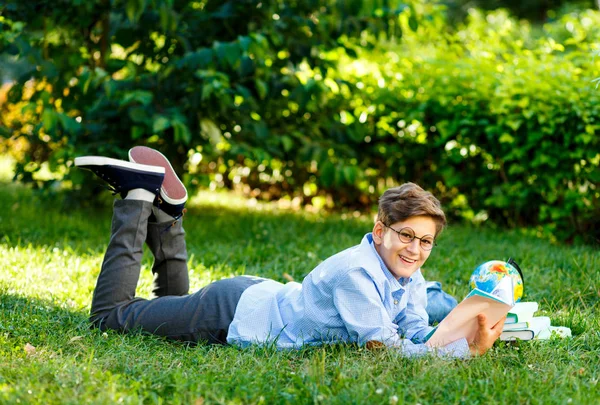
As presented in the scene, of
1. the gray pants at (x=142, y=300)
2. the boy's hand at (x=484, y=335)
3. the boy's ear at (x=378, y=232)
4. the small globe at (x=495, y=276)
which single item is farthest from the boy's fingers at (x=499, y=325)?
the gray pants at (x=142, y=300)

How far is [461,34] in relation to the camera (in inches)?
329

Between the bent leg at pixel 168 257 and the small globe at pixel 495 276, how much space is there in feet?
4.66

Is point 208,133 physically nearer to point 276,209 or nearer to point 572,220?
point 276,209

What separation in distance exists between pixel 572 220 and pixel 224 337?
3.39 meters

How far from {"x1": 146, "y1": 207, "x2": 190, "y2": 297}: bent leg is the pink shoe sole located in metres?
0.12

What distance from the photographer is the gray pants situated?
120 inches

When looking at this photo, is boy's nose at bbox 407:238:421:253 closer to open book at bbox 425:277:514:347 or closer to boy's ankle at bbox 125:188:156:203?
open book at bbox 425:277:514:347

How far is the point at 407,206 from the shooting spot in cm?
276

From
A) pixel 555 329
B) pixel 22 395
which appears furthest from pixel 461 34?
pixel 22 395

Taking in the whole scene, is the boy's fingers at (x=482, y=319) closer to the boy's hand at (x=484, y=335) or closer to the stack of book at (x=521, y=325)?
the boy's hand at (x=484, y=335)

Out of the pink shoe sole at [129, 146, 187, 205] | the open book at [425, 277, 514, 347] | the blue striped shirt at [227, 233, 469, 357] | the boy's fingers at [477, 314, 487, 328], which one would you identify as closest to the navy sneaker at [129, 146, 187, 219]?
the pink shoe sole at [129, 146, 187, 205]

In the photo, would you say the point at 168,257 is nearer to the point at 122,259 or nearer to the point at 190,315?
the point at 122,259

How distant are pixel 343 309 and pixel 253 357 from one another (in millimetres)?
399

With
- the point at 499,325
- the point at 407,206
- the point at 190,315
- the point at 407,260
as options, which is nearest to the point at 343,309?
the point at 407,260
